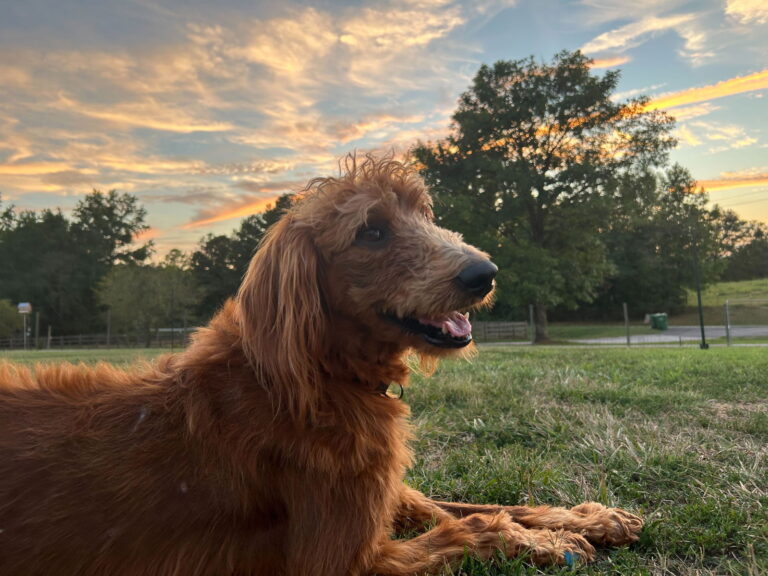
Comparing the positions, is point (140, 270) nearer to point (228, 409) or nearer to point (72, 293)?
point (72, 293)

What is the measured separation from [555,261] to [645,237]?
25582mm

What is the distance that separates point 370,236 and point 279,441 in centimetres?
110

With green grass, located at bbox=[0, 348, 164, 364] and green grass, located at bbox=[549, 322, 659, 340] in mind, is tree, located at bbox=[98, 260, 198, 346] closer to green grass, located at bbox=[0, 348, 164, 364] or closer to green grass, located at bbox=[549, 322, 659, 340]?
green grass, located at bbox=[0, 348, 164, 364]

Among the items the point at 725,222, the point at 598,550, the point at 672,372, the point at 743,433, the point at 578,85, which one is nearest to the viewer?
the point at 598,550

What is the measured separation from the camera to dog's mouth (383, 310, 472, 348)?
2.70m

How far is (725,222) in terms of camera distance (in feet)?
225

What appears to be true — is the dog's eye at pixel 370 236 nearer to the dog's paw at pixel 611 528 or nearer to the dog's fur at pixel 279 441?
the dog's fur at pixel 279 441

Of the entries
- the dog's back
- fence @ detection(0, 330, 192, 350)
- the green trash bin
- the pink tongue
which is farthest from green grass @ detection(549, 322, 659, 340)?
the dog's back

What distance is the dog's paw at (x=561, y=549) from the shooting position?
8.05 feet

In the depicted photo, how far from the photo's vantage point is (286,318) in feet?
8.26

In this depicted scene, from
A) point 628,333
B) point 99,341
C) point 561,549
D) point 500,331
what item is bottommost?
point 500,331

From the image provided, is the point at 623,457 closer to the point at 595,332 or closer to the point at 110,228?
the point at 595,332

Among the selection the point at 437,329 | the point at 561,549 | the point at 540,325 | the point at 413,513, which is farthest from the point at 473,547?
the point at 540,325

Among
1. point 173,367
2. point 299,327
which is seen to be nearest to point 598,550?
point 299,327
